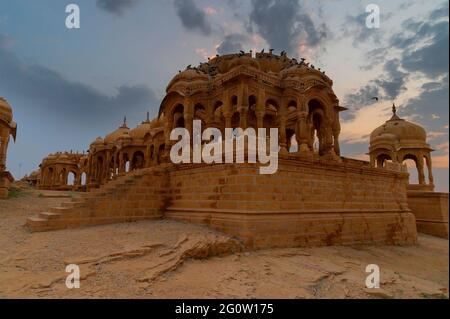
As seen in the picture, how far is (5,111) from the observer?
56.7 feet

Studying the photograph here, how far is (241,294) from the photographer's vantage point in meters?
5.45

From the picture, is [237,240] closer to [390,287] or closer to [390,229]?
[390,287]

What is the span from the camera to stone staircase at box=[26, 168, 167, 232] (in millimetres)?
8875

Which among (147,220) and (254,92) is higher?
(254,92)

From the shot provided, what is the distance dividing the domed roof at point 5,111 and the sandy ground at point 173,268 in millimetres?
10790

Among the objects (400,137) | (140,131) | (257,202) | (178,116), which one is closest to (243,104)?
(257,202)

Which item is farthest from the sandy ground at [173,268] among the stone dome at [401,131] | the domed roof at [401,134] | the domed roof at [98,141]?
the domed roof at [98,141]

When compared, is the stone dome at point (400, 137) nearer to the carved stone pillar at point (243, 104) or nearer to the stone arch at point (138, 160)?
the carved stone pillar at point (243, 104)

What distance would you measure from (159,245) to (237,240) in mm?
2401

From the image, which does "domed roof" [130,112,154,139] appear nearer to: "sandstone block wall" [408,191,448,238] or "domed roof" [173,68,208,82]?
"domed roof" [173,68,208,82]

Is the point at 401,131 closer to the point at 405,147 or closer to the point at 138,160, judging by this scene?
the point at 405,147

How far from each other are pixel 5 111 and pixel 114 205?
12.9 metres

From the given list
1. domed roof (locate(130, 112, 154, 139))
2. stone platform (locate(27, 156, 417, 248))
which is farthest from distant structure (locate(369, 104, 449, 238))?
domed roof (locate(130, 112, 154, 139))
